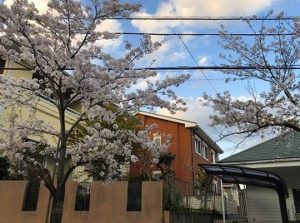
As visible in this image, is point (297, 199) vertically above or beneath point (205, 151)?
beneath

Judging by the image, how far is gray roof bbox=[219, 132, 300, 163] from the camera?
1341 cm

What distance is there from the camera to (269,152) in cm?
1438

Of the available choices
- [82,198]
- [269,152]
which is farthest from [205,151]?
[82,198]

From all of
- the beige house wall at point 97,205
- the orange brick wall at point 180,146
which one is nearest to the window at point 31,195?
the beige house wall at point 97,205

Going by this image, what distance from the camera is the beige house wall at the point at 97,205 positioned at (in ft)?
41.2

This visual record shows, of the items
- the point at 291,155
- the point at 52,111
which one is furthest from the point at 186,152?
the point at 291,155

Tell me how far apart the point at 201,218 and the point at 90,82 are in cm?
902

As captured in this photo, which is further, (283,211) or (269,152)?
(269,152)

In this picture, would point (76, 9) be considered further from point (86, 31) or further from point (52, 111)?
point (52, 111)

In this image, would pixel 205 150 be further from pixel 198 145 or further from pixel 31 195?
pixel 31 195

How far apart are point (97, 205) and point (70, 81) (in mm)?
5832

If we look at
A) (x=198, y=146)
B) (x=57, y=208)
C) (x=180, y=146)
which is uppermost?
(x=198, y=146)

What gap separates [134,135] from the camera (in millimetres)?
9516

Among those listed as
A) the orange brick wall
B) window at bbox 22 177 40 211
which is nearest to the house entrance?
window at bbox 22 177 40 211
